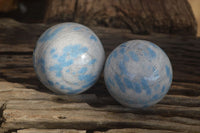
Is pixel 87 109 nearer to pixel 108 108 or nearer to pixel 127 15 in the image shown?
pixel 108 108

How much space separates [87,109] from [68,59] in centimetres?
29

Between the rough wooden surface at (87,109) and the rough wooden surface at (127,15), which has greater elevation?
the rough wooden surface at (127,15)

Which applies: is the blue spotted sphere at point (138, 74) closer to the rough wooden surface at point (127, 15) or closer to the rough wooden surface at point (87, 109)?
the rough wooden surface at point (87, 109)

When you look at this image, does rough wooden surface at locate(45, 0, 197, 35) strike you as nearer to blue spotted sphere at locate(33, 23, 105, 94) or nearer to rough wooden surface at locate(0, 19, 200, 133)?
rough wooden surface at locate(0, 19, 200, 133)

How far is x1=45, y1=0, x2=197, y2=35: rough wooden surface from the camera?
2273mm

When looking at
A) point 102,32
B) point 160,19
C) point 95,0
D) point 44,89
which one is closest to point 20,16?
point 95,0

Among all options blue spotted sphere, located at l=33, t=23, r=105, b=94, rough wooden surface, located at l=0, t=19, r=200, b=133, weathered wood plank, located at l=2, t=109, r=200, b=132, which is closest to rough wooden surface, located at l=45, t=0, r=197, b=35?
rough wooden surface, located at l=0, t=19, r=200, b=133

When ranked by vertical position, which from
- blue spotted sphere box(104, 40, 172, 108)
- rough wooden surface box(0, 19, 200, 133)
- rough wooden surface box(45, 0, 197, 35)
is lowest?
rough wooden surface box(0, 19, 200, 133)

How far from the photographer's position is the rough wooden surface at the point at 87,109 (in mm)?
1166

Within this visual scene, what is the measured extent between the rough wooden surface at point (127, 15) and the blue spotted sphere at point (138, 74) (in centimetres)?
103

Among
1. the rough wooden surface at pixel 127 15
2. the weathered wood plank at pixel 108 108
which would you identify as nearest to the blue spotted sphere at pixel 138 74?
the weathered wood plank at pixel 108 108

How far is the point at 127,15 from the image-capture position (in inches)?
91.8

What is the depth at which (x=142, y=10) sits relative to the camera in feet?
7.93

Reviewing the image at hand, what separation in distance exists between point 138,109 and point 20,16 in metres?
2.88
